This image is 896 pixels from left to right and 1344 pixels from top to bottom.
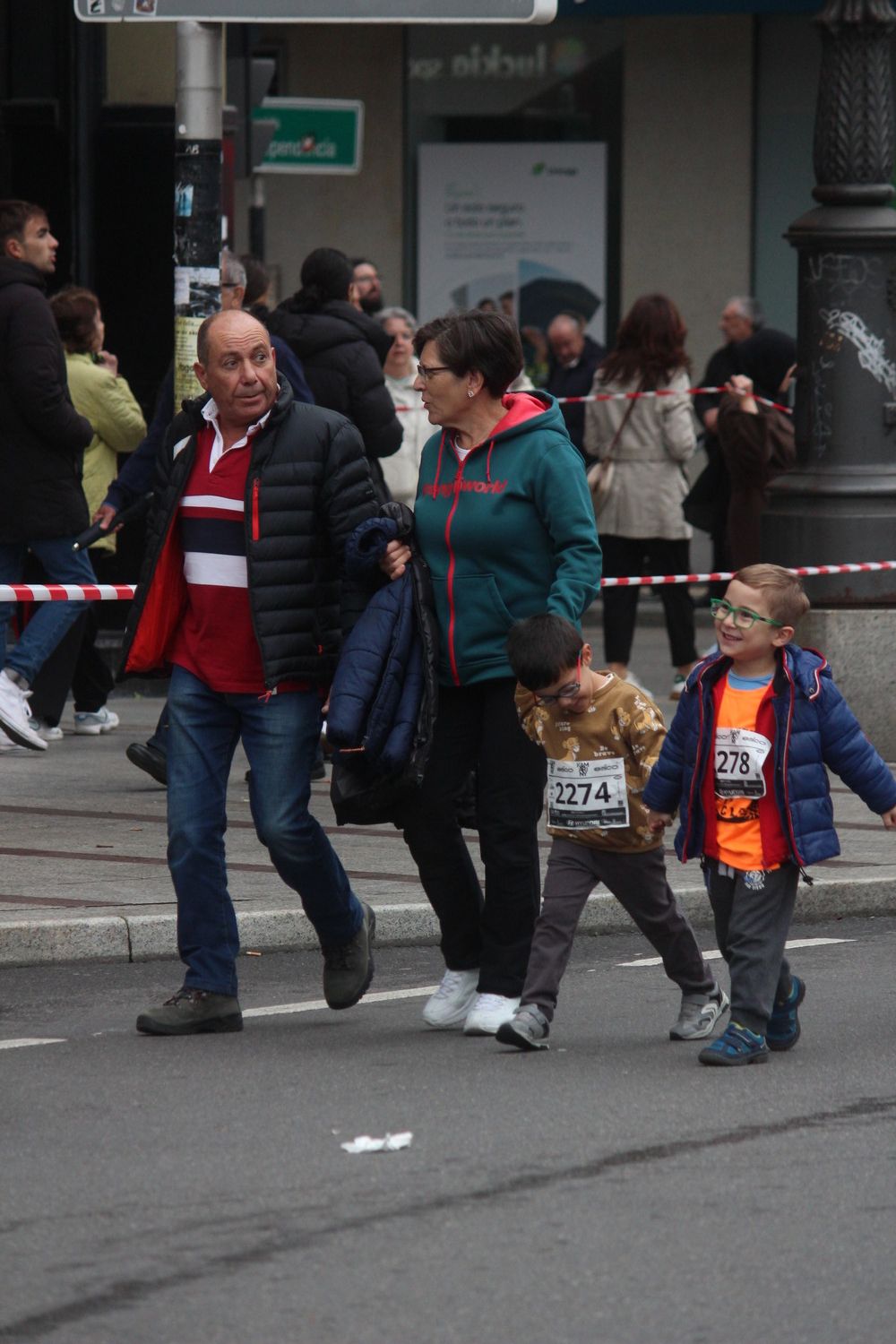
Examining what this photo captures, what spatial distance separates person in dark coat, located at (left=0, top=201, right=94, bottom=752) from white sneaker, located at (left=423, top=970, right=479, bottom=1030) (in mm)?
4098

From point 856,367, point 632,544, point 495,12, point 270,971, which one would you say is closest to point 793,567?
point 856,367

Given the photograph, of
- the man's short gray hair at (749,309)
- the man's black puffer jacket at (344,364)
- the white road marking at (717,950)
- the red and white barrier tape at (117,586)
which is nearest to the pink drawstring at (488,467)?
the white road marking at (717,950)

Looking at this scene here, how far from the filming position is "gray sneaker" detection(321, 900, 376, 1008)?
6.50 metres

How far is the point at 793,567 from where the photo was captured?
1107 centimetres

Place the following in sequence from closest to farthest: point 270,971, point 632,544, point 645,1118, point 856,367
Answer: point 645,1118 → point 270,971 → point 856,367 → point 632,544

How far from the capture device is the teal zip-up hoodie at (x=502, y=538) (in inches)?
240

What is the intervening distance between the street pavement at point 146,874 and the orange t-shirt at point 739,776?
6.00ft

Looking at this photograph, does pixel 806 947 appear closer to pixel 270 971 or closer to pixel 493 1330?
pixel 270 971

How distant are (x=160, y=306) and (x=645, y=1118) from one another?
331 inches

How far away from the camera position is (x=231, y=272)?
1002cm

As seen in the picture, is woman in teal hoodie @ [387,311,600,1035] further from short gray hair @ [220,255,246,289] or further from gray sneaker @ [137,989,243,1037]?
short gray hair @ [220,255,246,289]

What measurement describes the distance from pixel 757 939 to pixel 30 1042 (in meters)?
1.78

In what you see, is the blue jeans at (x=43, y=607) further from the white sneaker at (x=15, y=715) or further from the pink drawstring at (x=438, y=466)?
the pink drawstring at (x=438, y=466)

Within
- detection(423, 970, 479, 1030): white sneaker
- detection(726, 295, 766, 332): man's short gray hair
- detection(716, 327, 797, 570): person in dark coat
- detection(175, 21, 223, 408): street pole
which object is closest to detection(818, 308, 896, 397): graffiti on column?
detection(716, 327, 797, 570): person in dark coat
